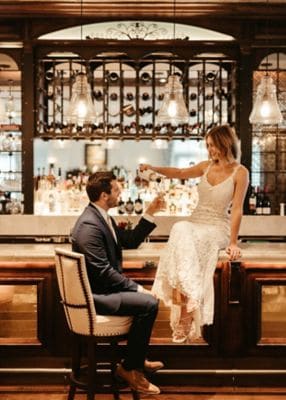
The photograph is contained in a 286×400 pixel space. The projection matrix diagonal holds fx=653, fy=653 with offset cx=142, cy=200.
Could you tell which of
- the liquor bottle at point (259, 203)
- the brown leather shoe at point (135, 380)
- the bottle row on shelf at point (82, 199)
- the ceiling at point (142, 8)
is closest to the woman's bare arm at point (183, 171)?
the brown leather shoe at point (135, 380)

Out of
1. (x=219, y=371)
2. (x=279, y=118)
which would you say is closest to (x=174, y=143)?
(x=279, y=118)

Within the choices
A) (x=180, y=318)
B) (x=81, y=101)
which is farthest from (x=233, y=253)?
(x=81, y=101)

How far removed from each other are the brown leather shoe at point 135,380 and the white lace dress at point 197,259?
0.38 meters

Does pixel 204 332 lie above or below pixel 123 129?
below

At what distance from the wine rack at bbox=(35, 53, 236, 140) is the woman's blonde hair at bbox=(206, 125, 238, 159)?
2526 mm

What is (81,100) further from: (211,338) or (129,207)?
(211,338)

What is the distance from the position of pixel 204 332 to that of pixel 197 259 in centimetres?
63

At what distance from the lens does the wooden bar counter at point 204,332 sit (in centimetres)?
422

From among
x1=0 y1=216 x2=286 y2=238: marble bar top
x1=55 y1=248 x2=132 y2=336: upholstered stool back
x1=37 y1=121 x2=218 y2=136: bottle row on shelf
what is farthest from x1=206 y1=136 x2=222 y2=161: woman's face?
x1=0 y1=216 x2=286 y2=238: marble bar top

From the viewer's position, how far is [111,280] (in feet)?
12.0

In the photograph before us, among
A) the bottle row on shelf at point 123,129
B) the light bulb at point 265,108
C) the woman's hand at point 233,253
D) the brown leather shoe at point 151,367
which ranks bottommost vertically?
the brown leather shoe at point 151,367

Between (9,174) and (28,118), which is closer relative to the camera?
(28,118)

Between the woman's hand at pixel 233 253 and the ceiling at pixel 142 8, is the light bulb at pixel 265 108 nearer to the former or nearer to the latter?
the woman's hand at pixel 233 253

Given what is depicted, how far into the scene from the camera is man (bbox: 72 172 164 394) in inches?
143
